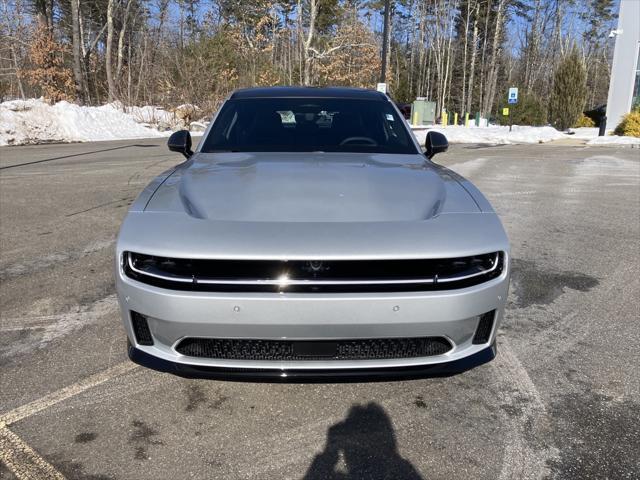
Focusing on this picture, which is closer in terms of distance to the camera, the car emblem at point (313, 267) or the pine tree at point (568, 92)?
the car emblem at point (313, 267)

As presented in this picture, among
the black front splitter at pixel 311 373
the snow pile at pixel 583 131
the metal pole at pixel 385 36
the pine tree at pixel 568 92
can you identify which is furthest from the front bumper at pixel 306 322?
the pine tree at pixel 568 92

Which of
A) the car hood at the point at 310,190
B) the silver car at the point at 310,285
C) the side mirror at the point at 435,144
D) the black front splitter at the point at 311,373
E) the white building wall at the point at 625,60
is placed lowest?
the black front splitter at the point at 311,373

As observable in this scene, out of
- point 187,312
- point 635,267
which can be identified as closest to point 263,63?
point 635,267

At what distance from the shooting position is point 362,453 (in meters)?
2.25

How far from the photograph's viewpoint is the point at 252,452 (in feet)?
7.41

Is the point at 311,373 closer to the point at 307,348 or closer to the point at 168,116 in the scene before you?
the point at 307,348

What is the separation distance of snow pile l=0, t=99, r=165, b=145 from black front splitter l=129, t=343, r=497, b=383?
60.0ft

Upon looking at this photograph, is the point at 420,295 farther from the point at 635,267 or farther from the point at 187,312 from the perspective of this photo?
the point at 635,267

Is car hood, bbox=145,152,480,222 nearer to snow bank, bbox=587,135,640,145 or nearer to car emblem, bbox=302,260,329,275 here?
car emblem, bbox=302,260,329,275

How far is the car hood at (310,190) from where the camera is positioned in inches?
95.0

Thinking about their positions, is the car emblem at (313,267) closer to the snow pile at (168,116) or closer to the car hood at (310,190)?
the car hood at (310,190)

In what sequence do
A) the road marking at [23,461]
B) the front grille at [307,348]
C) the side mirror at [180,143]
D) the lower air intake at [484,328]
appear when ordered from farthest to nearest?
the side mirror at [180,143]
the lower air intake at [484,328]
the front grille at [307,348]
the road marking at [23,461]

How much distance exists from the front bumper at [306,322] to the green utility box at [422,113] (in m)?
33.3

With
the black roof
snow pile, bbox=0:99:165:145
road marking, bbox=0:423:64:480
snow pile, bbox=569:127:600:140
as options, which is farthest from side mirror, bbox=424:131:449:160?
snow pile, bbox=569:127:600:140
